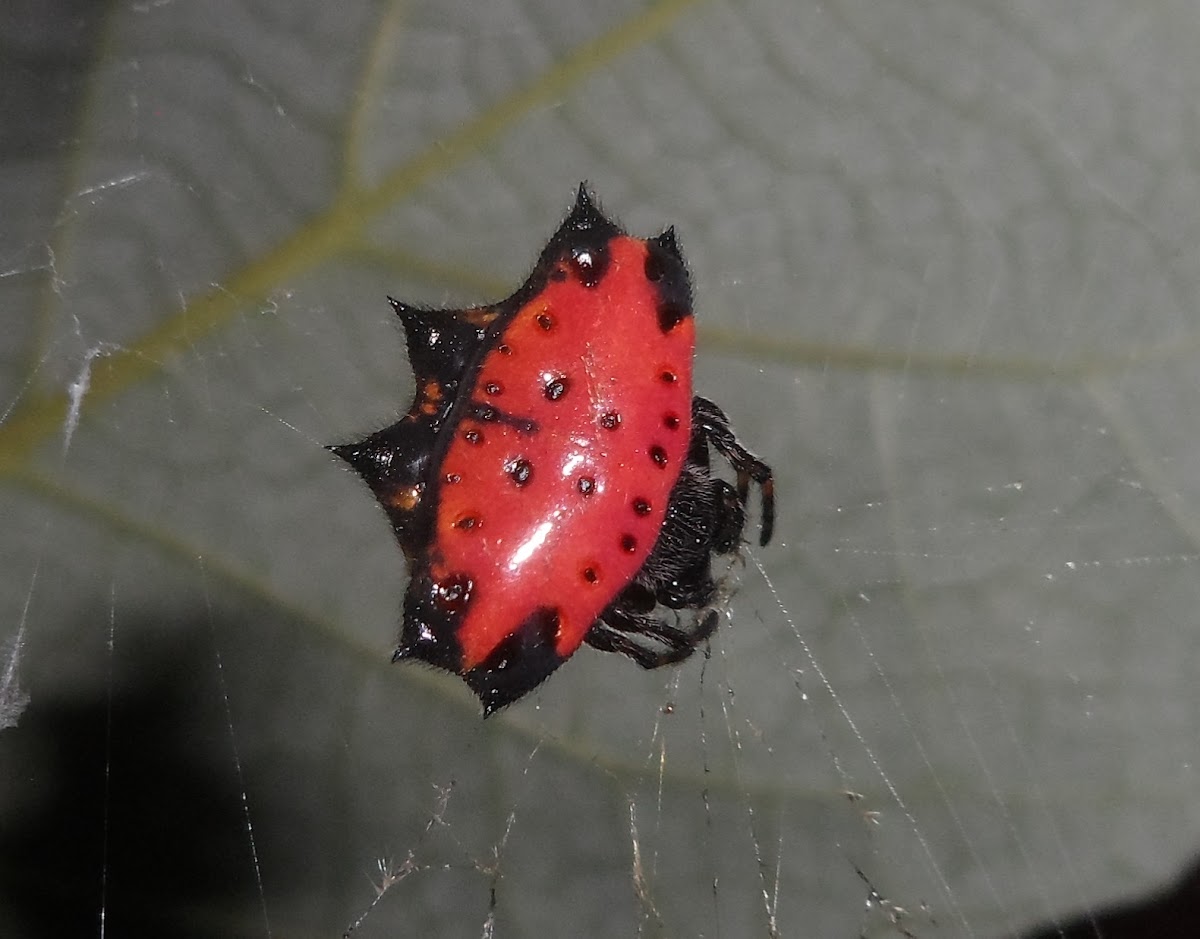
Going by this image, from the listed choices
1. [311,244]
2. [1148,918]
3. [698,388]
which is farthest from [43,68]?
[1148,918]

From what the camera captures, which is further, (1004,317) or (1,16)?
(1004,317)

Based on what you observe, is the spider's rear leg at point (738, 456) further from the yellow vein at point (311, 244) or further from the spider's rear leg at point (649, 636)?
the yellow vein at point (311, 244)

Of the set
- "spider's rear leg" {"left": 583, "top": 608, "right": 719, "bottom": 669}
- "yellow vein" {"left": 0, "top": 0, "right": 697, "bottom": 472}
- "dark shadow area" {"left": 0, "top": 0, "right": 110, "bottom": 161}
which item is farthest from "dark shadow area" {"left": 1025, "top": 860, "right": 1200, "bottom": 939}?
"dark shadow area" {"left": 0, "top": 0, "right": 110, "bottom": 161}

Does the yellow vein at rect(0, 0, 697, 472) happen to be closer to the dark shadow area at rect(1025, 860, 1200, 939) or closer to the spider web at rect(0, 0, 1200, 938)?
the spider web at rect(0, 0, 1200, 938)

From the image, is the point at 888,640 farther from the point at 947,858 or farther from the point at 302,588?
the point at 302,588

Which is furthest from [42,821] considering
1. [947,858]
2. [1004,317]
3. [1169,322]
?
[1169,322]
